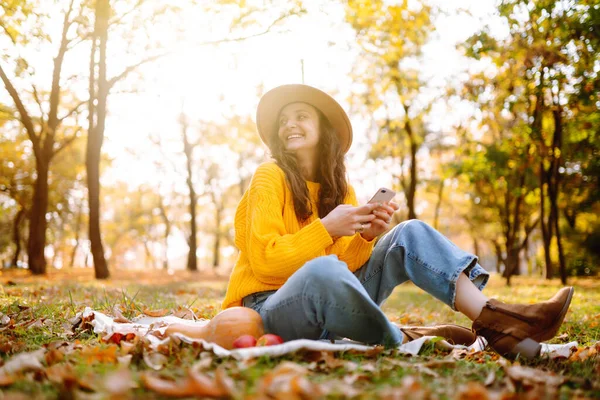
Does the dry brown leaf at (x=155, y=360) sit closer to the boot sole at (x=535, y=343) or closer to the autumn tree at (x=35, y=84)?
the boot sole at (x=535, y=343)

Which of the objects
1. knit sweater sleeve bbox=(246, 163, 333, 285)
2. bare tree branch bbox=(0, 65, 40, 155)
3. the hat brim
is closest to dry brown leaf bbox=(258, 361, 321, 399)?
knit sweater sleeve bbox=(246, 163, 333, 285)

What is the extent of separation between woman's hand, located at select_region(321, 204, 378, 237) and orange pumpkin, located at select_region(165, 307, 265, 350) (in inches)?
24.6

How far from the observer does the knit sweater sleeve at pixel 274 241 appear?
280 centimetres

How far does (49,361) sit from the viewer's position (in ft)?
7.45

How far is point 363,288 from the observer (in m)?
2.51

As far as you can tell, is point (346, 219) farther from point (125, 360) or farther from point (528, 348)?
point (125, 360)

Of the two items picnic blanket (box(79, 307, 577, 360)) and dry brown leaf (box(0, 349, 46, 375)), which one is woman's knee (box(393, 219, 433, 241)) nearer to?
picnic blanket (box(79, 307, 577, 360))

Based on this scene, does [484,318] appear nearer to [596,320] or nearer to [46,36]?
[596,320]

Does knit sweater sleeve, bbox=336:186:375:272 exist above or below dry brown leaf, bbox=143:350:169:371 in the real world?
above

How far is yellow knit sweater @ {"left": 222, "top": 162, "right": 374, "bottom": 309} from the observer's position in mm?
2812

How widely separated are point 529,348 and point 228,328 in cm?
152

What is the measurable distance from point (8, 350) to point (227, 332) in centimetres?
108

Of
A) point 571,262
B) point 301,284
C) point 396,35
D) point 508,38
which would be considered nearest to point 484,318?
point 301,284

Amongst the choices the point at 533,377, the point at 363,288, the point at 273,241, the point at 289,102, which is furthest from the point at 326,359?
the point at 289,102
